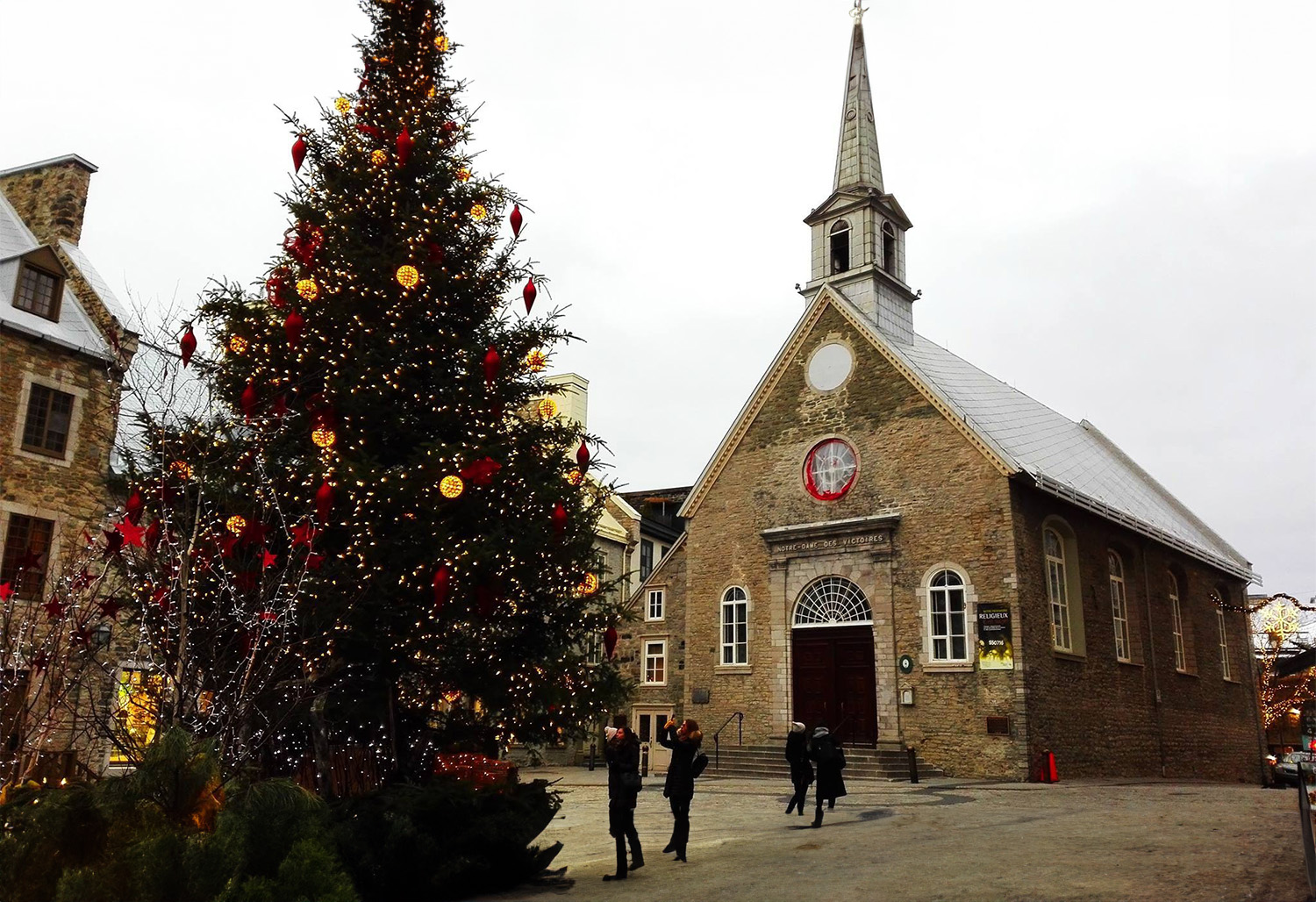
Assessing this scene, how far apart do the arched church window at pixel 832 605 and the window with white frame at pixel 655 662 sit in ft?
19.5

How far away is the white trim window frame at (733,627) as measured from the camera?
28.0 m

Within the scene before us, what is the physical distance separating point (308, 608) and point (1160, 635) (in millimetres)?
26569

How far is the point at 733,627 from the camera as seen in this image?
28391 millimetres

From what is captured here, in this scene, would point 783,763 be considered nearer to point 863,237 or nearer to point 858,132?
point 863,237

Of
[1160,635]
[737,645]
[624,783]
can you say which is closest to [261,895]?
[624,783]

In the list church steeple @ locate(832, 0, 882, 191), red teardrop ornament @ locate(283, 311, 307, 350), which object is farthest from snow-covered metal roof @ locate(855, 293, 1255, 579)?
red teardrop ornament @ locate(283, 311, 307, 350)

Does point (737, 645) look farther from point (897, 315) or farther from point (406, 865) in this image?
point (406, 865)

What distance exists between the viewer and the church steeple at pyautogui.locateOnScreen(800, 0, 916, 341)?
29.4 m

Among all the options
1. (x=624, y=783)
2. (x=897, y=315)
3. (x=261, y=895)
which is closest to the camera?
(x=261, y=895)

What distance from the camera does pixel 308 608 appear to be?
1044cm

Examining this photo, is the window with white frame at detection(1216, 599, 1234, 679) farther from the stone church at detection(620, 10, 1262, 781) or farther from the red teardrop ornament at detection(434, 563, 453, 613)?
the red teardrop ornament at detection(434, 563, 453, 613)

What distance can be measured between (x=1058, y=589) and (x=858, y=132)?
15.0 m

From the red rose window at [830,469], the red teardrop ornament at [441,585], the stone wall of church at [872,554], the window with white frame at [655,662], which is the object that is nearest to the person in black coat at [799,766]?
the red teardrop ornament at [441,585]

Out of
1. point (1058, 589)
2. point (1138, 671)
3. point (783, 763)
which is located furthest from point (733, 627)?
point (1138, 671)
